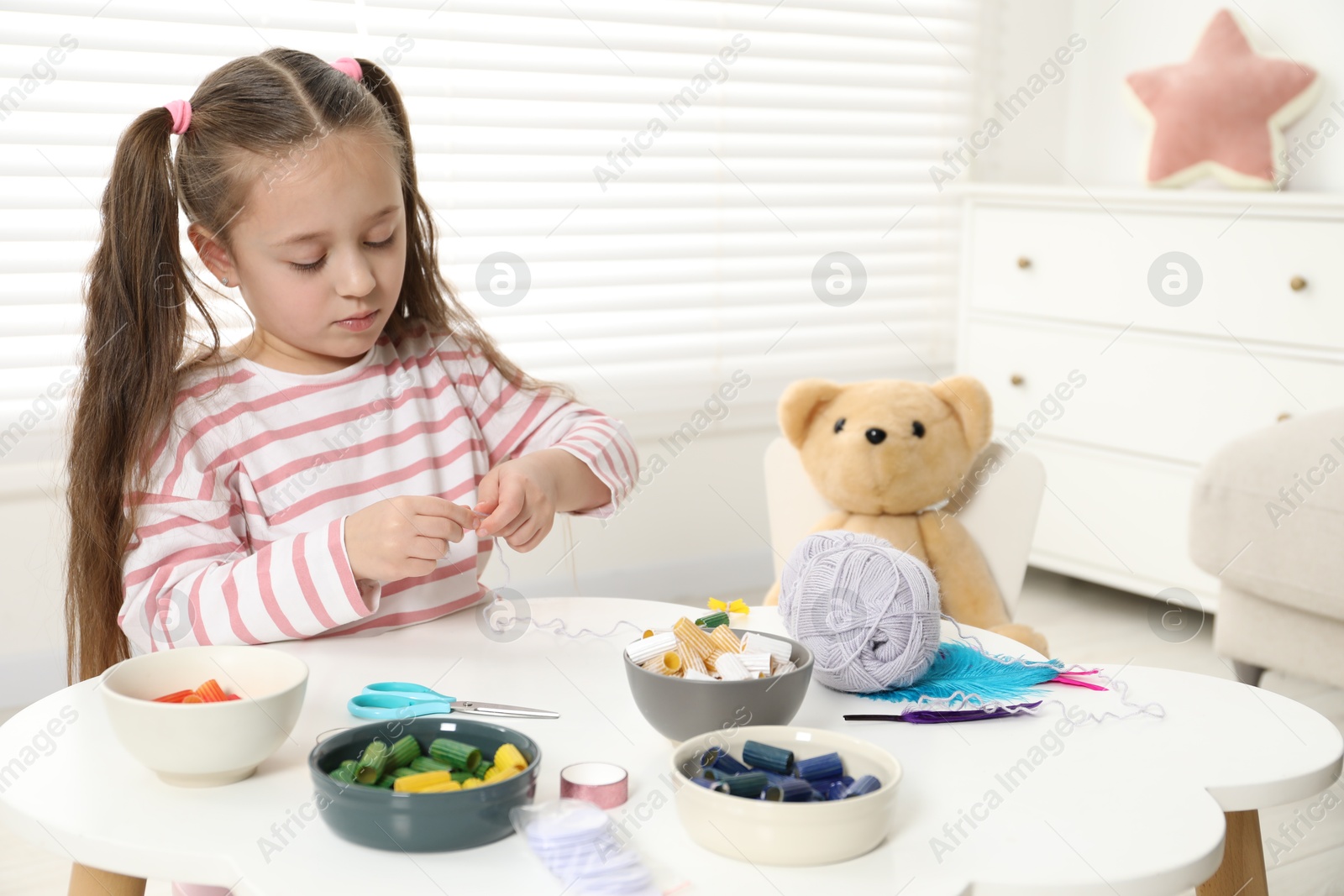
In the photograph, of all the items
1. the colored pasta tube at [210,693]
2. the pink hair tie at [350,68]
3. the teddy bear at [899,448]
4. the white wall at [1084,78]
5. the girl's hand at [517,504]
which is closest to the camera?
the colored pasta tube at [210,693]

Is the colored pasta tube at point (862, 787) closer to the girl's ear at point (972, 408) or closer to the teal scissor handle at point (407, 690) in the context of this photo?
the teal scissor handle at point (407, 690)

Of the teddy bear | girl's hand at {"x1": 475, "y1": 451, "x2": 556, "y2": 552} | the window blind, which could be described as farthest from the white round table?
the window blind

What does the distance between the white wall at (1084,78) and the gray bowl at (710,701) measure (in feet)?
8.61

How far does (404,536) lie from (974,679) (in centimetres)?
45

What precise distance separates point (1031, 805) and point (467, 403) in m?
0.77

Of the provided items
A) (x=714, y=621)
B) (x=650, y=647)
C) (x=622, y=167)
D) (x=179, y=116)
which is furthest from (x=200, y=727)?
(x=622, y=167)

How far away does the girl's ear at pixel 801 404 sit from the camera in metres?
1.82

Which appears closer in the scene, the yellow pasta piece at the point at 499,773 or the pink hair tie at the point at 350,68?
the yellow pasta piece at the point at 499,773

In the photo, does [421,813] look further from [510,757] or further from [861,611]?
[861,611]

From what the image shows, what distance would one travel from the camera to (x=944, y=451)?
177 centimetres

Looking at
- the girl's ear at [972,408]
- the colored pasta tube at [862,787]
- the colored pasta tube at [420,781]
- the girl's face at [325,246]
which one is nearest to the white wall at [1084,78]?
the girl's ear at [972,408]

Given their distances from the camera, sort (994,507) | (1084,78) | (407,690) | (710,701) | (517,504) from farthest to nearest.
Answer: (1084,78) < (994,507) < (517,504) < (407,690) < (710,701)

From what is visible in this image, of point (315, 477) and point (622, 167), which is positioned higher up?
point (622, 167)

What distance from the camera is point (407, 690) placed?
87 cm
